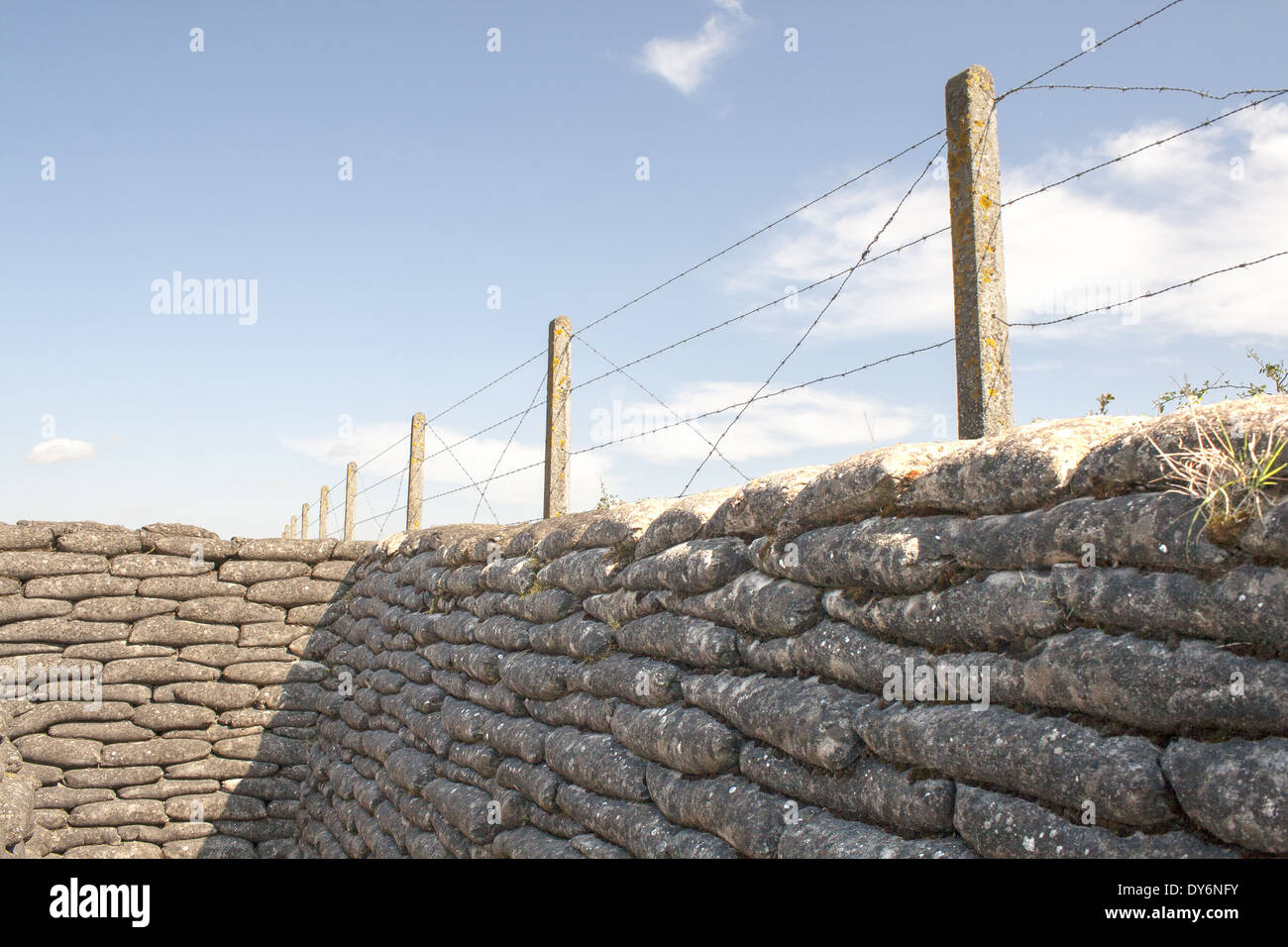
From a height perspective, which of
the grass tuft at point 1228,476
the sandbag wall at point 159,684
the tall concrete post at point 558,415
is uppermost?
the tall concrete post at point 558,415

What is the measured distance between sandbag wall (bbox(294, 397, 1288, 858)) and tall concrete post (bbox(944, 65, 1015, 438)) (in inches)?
20.2

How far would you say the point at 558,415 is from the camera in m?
5.71

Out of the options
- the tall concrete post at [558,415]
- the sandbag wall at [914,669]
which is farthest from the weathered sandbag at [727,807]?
the tall concrete post at [558,415]

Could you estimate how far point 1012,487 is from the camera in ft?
6.77

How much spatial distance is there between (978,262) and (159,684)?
23.5ft

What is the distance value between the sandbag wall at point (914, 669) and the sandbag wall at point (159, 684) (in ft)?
13.4

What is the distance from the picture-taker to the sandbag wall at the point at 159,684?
709 cm

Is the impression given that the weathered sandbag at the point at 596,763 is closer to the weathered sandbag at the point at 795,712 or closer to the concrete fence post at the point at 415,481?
the weathered sandbag at the point at 795,712

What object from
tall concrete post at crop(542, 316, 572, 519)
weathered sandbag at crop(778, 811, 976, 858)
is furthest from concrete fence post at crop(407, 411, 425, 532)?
weathered sandbag at crop(778, 811, 976, 858)

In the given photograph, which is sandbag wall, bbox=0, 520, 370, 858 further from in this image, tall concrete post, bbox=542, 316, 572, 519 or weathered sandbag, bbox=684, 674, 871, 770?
weathered sandbag, bbox=684, 674, 871, 770

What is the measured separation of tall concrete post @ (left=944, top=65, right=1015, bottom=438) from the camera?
9.44ft

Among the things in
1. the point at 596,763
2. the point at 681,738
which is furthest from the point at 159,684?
the point at 681,738
